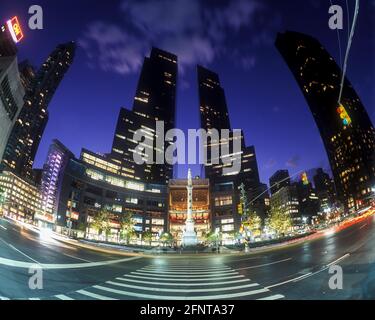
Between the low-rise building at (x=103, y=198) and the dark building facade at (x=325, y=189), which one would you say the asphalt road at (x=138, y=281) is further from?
the dark building facade at (x=325, y=189)

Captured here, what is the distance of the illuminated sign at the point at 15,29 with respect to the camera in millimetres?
24812

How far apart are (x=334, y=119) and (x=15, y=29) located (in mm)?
104407

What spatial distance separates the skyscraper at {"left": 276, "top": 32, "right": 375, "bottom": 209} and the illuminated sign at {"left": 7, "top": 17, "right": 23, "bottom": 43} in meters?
77.3

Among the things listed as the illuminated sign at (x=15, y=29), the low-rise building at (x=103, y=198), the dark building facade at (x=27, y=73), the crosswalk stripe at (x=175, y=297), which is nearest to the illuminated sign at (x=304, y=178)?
the crosswalk stripe at (x=175, y=297)

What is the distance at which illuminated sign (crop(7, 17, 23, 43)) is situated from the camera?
2481 cm

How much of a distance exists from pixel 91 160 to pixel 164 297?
8460cm

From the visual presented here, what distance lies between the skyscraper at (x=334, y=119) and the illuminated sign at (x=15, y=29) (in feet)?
254

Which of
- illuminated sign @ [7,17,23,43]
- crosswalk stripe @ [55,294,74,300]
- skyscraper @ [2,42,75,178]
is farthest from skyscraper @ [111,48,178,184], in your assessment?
crosswalk stripe @ [55,294,74,300]

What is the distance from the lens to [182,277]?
768 centimetres

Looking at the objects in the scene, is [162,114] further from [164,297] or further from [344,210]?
[164,297]

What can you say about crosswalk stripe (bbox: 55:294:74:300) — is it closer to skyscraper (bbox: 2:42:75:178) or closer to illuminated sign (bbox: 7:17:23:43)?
illuminated sign (bbox: 7:17:23:43)

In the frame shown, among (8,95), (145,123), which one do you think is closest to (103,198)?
(8,95)

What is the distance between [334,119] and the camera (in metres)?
89.1
